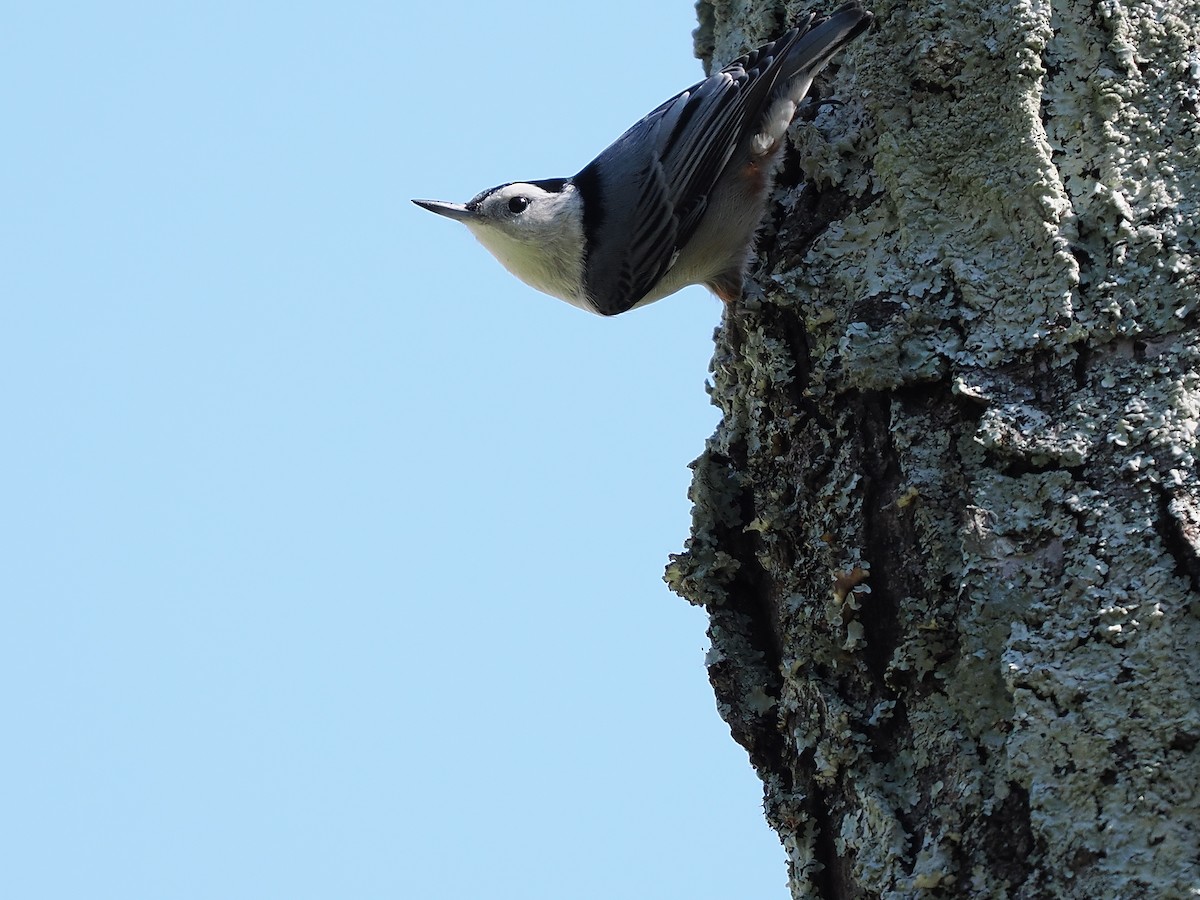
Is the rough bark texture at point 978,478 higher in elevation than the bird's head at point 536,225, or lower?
lower

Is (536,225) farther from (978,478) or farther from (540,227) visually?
(978,478)

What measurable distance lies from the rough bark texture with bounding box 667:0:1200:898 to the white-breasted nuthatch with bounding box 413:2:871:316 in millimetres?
265

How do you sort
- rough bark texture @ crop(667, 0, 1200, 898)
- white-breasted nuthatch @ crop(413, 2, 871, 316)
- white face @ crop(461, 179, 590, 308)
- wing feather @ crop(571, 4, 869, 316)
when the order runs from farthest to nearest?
white face @ crop(461, 179, 590, 308) < wing feather @ crop(571, 4, 869, 316) < white-breasted nuthatch @ crop(413, 2, 871, 316) < rough bark texture @ crop(667, 0, 1200, 898)

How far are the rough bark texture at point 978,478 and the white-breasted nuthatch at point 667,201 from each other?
10.4 inches

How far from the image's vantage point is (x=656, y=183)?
3.10m

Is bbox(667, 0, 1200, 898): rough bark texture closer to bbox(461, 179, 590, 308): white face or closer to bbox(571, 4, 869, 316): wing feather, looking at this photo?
bbox(571, 4, 869, 316): wing feather

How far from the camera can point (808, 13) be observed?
2.64m

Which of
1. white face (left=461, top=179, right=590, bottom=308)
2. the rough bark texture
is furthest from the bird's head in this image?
the rough bark texture

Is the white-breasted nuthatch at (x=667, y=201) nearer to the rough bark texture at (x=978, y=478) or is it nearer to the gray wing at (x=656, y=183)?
the gray wing at (x=656, y=183)

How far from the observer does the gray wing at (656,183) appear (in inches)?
115

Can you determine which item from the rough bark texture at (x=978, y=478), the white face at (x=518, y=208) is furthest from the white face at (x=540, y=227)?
the rough bark texture at (x=978, y=478)

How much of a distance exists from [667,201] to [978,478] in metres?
1.39

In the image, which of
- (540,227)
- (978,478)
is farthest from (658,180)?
(978,478)

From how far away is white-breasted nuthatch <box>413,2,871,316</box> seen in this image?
273 cm
